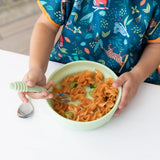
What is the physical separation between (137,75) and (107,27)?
0.20 m

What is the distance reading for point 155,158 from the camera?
551 millimetres

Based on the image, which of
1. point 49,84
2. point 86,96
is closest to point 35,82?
point 49,84

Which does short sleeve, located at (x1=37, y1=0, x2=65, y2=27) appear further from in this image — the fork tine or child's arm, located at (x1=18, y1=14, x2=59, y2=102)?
the fork tine

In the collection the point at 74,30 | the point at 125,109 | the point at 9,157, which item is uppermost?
the point at 74,30

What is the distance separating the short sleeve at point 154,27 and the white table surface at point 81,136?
0.72 ft

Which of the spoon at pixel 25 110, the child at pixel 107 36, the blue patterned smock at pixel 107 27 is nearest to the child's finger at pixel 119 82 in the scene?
the child at pixel 107 36

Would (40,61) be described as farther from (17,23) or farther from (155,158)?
(17,23)

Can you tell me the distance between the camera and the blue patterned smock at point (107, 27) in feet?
2.21

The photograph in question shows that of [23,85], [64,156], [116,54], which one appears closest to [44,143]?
[64,156]

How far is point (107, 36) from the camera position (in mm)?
741

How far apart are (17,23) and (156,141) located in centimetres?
161

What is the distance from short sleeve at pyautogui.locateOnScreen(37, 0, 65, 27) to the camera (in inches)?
27.6

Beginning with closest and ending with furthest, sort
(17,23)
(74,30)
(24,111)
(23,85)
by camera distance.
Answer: (23,85), (24,111), (74,30), (17,23)

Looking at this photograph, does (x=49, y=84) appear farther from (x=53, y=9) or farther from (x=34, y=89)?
(x=53, y=9)
